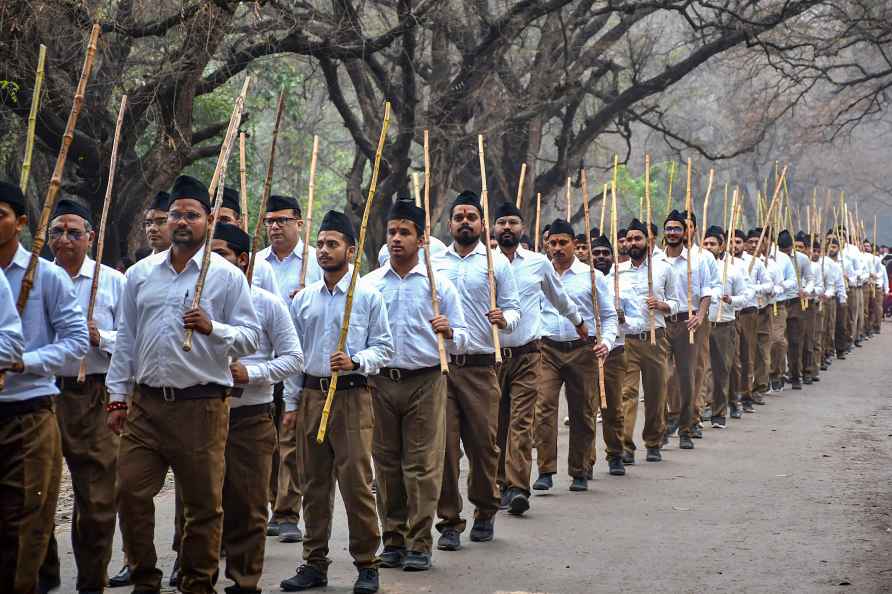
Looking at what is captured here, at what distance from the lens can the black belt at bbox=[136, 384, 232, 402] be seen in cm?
651

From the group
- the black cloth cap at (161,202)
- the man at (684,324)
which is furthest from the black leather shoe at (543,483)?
the black cloth cap at (161,202)

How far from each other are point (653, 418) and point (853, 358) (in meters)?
14.7

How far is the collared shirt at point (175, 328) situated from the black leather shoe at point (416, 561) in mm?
2041

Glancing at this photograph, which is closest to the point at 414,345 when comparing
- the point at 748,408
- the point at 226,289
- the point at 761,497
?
the point at 226,289

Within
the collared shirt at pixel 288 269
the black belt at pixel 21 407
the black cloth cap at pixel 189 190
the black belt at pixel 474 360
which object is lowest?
the black belt at pixel 21 407

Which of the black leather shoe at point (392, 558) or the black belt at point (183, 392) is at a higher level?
the black belt at point (183, 392)

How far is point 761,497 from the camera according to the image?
11.0m

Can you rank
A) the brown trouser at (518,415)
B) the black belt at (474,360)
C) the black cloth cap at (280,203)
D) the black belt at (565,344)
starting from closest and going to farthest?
1. the black belt at (474,360)
2. the brown trouser at (518,415)
3. the black cloth cap at (280,203)
4. the black belt at (565,344)

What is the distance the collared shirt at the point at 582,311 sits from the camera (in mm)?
11703

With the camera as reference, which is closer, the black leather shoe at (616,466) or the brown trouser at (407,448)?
the brown trouser at (407,448)

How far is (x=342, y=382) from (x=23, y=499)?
7.15 feet

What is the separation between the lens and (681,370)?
14.7m

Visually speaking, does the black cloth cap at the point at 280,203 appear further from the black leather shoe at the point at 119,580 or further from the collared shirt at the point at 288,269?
the black leather shoe at the point at 119,580

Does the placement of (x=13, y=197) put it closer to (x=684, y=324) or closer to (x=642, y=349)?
(x=642, y=349)
